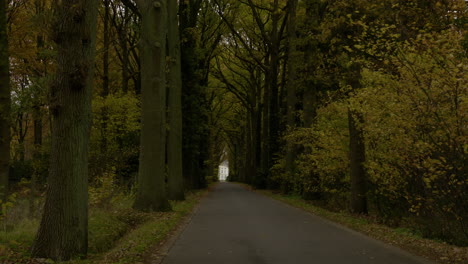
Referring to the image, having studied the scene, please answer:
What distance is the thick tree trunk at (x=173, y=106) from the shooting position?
73.0 ft

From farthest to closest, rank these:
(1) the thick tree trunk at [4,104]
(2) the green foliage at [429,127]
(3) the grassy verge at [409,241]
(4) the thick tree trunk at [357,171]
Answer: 1. (4) the thick tree trunk at [357,171]
2. (1) the thick tree trunk at [4,104]
3. (2) the green foliage at [429,127]
4. (3) the grassy verge at [409,241]

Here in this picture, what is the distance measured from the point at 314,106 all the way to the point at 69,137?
1831 centimetres

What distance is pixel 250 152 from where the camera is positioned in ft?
178

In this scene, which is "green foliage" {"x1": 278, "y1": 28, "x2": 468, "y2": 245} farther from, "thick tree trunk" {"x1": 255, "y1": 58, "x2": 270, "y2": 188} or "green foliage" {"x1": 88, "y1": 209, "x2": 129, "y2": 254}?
"thick tree trunk" {"x1": 255, "y1": 58, "x2": 270, "y2": 188}

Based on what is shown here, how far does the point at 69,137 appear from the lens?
8188 millimetres

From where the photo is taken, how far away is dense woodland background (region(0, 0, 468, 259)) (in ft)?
31.5

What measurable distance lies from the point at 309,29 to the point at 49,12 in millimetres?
15487

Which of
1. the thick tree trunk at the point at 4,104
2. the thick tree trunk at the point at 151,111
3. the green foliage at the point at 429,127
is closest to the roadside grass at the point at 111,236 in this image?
the thick tree trunk at the point at 151,111

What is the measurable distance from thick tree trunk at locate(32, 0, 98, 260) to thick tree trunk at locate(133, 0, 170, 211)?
8.49 metres

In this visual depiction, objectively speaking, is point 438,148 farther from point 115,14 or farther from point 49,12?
point 115,14

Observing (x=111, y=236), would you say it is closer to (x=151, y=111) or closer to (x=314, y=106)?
(x=151, y=111)

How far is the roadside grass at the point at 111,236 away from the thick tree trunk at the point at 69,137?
50 centimetres

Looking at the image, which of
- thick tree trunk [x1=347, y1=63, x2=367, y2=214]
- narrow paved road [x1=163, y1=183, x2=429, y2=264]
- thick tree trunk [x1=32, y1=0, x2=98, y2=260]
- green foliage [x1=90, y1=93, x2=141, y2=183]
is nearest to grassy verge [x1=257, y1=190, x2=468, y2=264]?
narrow paved road [x1=163, y1=183, x2=429, y2=264]

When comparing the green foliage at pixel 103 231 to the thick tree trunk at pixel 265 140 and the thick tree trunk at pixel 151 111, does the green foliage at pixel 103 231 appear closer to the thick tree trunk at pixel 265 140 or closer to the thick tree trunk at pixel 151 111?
the thick tree trunk at pixel 151 111
